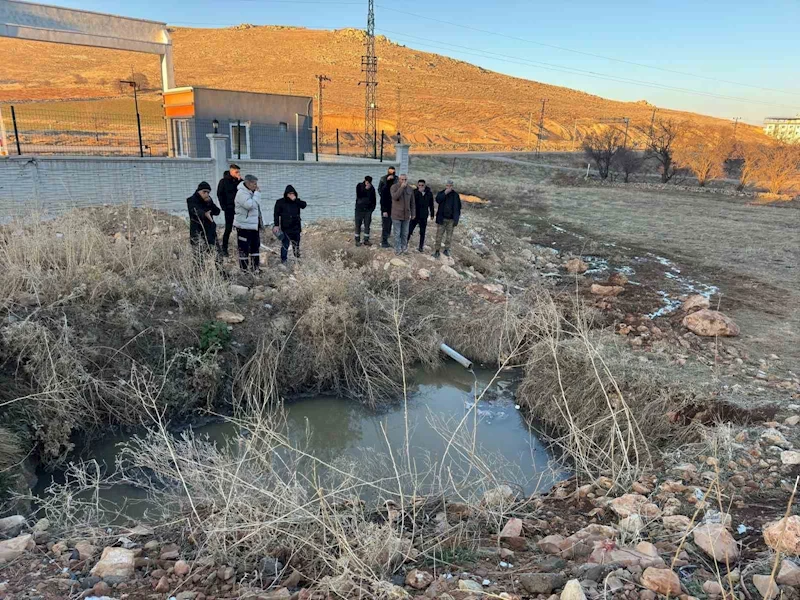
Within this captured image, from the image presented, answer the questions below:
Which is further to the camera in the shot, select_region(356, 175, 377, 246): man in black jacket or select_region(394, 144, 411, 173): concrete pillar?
select_region(394, 144, 411, 173): concrete pillar

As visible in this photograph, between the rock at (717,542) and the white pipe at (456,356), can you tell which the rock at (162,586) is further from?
the white pipe at (456,356)

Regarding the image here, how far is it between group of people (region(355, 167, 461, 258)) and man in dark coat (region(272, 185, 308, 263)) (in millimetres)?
1493

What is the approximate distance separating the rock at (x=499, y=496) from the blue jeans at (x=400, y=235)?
19.0 ft

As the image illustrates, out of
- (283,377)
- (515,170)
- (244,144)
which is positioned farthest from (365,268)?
(515,170)

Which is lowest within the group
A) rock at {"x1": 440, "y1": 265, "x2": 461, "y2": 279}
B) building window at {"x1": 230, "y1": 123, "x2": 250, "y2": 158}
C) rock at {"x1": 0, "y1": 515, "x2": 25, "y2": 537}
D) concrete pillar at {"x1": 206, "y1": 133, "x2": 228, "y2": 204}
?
rock at {"x1": 0, "y1": 515, "x2": 25, "y2": 537}

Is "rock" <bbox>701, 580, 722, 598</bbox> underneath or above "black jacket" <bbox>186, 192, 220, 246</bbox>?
underneath

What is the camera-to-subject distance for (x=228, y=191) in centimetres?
731

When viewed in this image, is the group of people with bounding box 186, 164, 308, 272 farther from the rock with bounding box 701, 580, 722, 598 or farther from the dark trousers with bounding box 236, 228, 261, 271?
the rock with bounding box 701, 580, 722, 598

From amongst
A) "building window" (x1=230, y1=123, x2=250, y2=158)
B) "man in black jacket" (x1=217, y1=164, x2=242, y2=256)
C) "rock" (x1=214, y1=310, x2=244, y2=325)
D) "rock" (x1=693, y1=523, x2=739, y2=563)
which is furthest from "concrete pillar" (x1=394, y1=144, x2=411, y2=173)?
"rock" (x1=693, y1=523, x2=739, y2=563)

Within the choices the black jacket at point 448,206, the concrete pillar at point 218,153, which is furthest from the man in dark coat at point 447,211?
the concrete pillar at point 218,153

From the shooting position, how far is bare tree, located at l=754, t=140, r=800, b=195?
24.9m

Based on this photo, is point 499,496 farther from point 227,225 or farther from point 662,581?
point 227,225

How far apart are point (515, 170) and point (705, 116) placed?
4052 inches

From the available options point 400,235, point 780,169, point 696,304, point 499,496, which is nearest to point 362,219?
point 400,235
